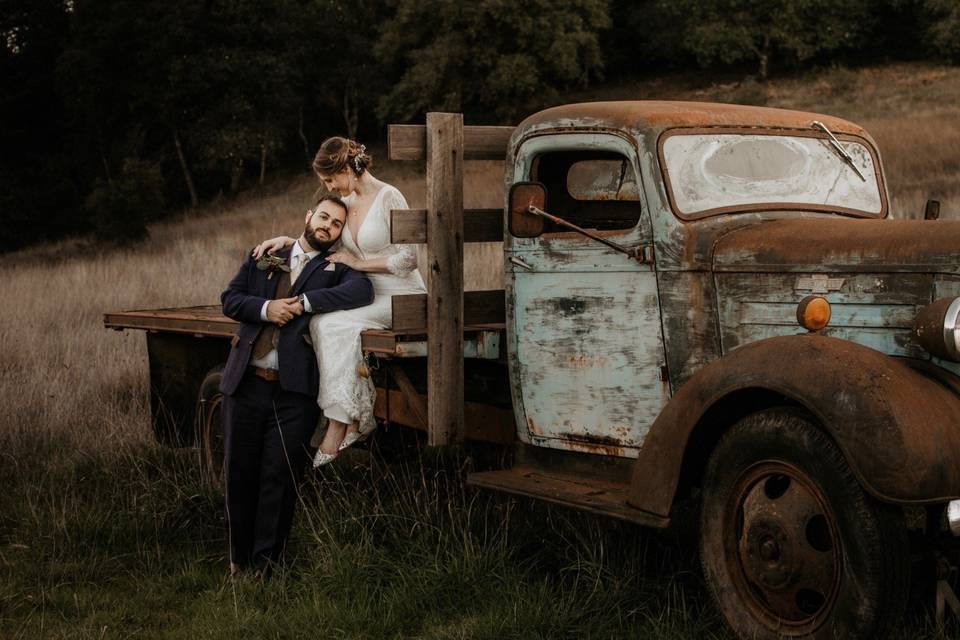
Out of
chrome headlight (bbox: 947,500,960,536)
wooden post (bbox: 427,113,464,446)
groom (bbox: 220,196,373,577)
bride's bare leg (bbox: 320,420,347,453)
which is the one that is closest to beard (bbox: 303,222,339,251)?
groom (bbox: 220,196,373,577)

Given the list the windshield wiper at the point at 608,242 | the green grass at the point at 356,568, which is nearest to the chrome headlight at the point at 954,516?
the green grass at the point at 356,568

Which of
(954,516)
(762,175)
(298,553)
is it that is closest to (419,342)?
(298,553)

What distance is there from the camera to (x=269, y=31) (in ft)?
153

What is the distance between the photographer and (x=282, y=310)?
522cm

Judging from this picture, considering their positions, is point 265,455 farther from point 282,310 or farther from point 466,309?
point 466,309

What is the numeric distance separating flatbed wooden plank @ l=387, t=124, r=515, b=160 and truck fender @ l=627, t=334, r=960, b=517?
175cm

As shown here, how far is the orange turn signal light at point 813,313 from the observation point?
12.8 feet

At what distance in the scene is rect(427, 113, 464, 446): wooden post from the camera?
5211 millimetres

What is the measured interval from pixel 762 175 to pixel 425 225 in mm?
1498

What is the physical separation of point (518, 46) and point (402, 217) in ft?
125

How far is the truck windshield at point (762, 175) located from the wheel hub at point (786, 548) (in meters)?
1.19

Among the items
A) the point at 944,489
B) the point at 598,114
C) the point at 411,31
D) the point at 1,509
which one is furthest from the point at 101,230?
the point at 944,489

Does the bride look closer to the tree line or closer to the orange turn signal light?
the orange turn signal light

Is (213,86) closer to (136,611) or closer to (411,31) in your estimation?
(411,31)
